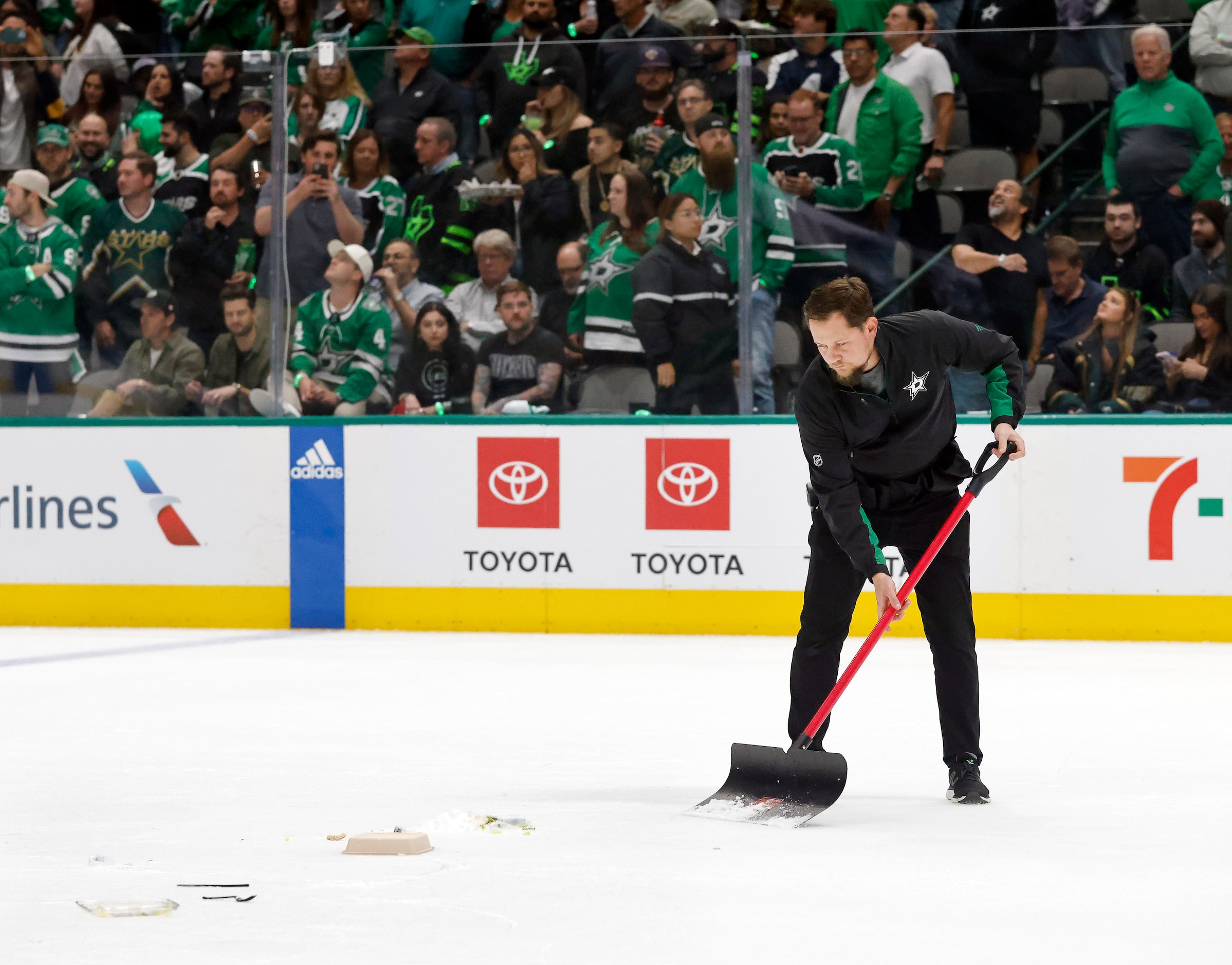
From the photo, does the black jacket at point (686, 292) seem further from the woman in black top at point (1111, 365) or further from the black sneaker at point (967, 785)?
the black sneaker at point (967, 785)

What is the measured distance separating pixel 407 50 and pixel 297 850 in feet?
17.7

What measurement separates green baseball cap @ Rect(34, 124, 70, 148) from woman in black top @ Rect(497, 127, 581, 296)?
2358 mm

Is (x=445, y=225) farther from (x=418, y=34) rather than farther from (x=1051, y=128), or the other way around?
(x=1051, y=128)

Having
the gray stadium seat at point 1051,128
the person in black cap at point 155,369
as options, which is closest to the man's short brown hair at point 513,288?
the person in black cap at point 155,369

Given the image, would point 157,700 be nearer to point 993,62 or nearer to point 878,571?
point 878,571

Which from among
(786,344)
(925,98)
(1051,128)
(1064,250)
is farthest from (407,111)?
(1064,250)

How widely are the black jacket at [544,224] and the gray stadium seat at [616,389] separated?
483 mm

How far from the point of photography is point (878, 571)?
361 centimetres

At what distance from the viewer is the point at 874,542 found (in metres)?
3.72

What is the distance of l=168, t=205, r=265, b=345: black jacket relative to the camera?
778 centimetres

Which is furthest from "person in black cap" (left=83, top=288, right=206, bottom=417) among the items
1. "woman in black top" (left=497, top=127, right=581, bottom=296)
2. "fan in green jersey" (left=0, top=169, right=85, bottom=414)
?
"woman in black top" (left=497, top=127, right=581, bottom=296)

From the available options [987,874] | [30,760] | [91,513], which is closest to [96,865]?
[30,760]

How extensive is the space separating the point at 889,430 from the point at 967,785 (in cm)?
88

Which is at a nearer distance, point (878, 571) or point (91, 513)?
point (878, 571)
